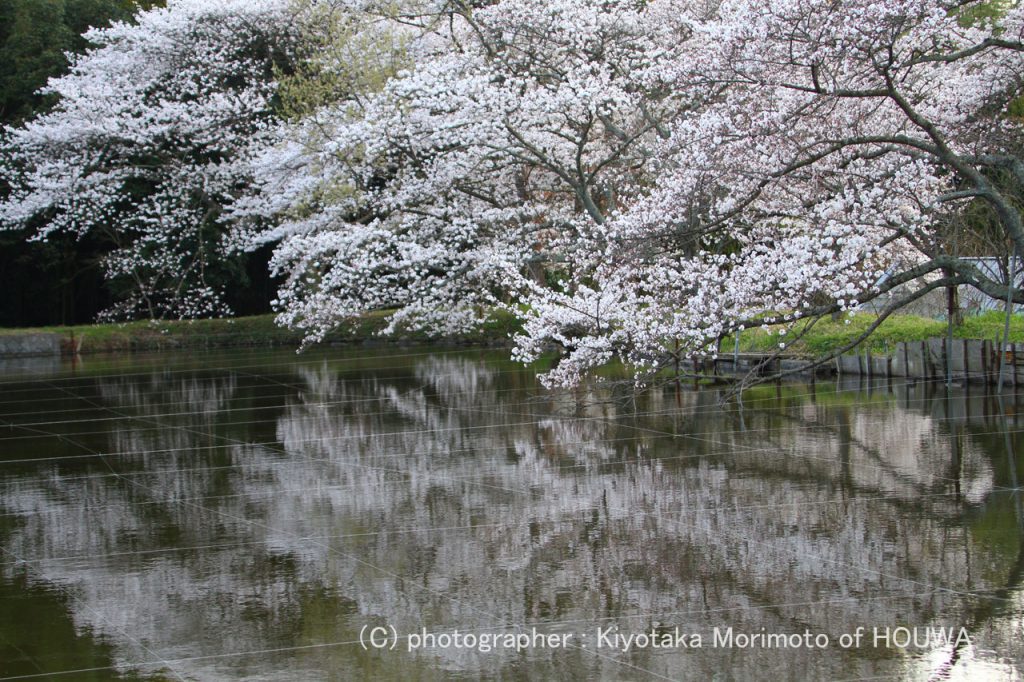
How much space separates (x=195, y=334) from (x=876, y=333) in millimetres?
23897

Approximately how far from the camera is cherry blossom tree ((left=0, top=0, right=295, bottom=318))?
98.7ft

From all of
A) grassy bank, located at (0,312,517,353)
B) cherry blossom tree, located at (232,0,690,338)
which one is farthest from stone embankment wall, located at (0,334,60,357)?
cherry blossom tree, located at (232,0,690,338)

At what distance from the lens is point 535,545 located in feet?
23.5

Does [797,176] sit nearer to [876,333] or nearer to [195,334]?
[876,333]

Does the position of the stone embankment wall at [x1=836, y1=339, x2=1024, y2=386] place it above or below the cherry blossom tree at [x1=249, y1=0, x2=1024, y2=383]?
below

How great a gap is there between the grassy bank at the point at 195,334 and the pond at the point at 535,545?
1971cm

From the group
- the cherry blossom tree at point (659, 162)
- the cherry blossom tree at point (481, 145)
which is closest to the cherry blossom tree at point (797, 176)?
the cherry blossom tree at point (659, 162)

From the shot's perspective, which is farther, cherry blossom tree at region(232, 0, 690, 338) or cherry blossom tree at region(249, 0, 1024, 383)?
cherry blossom tree at region(232, 0, 690, 338)

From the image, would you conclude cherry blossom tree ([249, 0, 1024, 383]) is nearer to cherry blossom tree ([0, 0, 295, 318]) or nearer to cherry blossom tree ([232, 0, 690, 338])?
cherry blossom tree ([232, 0, 690, 338])

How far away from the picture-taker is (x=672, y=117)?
701 inches

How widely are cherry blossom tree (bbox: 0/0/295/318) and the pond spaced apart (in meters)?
17.9

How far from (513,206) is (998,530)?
45.2ft

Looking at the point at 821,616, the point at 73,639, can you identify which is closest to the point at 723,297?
the point at 821,616

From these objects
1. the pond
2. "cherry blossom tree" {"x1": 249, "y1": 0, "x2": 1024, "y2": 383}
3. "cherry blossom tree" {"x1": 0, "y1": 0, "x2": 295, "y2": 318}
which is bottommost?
the pond
